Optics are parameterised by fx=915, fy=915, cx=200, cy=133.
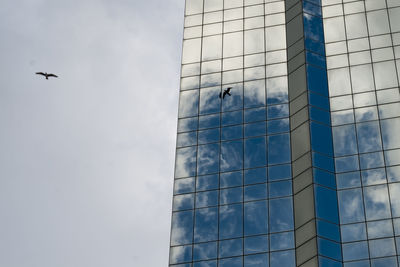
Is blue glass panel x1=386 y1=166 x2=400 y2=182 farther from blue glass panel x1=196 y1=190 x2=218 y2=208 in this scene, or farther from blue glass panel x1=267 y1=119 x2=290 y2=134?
blue glass panel x1=196 y1=190 x2=218 y2=208

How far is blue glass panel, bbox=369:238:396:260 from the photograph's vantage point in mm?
85500

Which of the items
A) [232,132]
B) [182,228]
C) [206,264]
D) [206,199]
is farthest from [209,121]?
[206,264]

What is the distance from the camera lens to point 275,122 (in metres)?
97.4

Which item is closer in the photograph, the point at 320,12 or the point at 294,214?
the point at 294,214

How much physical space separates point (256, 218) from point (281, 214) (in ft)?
8.47

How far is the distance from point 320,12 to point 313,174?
922 inches

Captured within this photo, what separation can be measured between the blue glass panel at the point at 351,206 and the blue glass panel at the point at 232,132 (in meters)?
13.6

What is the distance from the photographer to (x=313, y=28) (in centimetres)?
10350

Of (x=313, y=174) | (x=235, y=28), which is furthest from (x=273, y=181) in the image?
(x=235, y=28)

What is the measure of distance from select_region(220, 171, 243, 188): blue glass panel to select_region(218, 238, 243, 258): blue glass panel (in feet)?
22.0

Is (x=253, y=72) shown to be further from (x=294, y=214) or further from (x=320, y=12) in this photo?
(x=294, y=214)

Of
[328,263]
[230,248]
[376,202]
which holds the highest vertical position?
[376,202]

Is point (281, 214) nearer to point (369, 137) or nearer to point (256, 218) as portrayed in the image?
A: point (256, 218)

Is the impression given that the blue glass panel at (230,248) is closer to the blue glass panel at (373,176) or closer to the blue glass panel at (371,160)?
the blue glass panel at (373,176)
